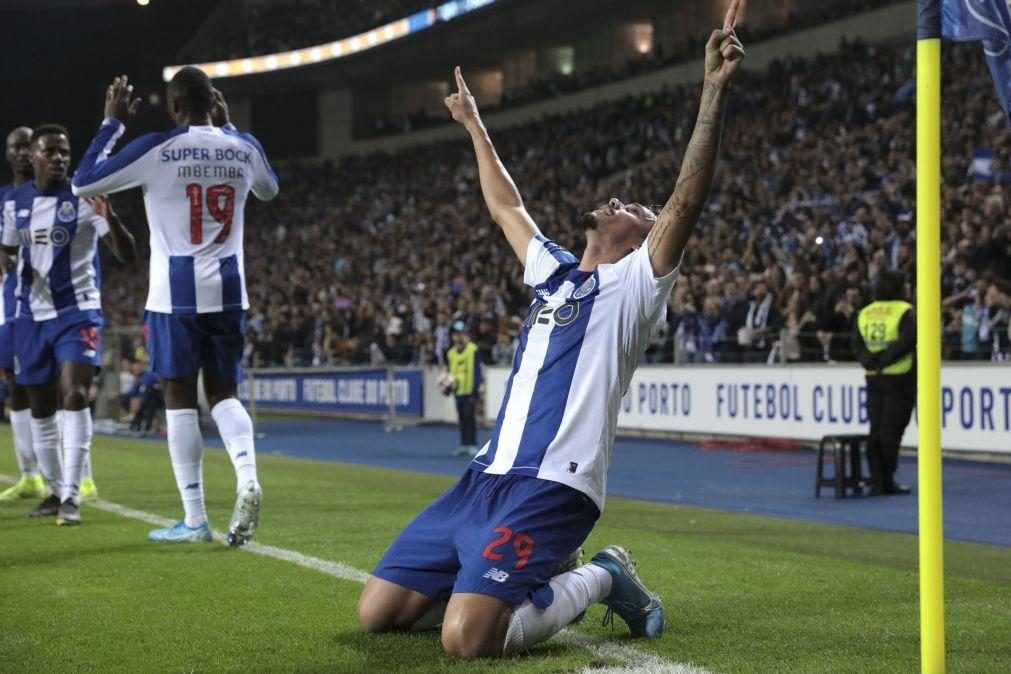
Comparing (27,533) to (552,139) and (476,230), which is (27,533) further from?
(552,139)

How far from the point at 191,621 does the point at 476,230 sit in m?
27.4

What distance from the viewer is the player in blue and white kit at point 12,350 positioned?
28.3 feet

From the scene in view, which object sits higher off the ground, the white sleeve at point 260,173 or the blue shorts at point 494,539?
the white sleeve at point 260,173

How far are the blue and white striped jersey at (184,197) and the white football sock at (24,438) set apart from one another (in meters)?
3.39

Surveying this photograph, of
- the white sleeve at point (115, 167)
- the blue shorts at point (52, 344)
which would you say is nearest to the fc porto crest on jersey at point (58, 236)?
the blue shorts at point (52, 344)

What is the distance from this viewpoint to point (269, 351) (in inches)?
1127

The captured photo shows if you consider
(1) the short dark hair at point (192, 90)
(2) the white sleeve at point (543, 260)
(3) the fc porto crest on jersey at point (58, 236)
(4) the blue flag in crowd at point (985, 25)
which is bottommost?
(2) the white sleeve at point (543, 260)

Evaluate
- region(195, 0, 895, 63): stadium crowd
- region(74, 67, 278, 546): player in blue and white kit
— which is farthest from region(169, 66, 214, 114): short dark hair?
region(195, 0, 895, 63): stadium crowd

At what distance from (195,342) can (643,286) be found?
3266 mm

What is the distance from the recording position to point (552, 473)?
440cm

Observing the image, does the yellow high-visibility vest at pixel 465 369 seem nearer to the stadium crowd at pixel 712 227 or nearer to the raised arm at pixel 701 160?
the stadium crowd at pixel 712 227

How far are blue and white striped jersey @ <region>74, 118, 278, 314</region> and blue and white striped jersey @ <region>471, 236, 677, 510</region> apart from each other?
2.69 m

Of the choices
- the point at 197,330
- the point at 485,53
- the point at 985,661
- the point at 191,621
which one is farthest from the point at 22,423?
the point at 485,53

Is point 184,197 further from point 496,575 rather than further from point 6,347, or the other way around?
point 496,575
